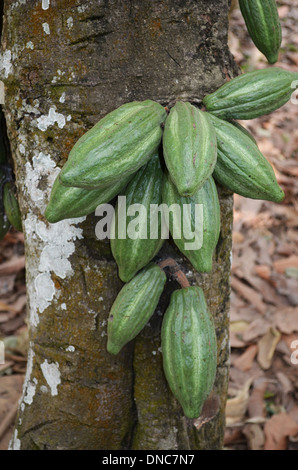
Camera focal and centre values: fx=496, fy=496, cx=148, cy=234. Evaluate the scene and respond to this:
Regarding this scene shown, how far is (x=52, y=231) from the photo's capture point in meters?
1.09

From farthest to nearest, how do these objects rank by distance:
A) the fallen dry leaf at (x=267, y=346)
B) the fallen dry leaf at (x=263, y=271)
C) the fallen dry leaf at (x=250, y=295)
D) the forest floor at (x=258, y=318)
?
the fallen dry leaf at (x=263, y=271), the fallen dry leaf at (x=250, y=295), the fallen dry leaf at (x=267, y=346), the forest floor at (x=258, y=318)

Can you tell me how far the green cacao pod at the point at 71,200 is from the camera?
865 millimetres

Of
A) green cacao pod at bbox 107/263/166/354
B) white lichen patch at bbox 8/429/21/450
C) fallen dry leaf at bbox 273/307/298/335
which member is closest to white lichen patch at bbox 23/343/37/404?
white lichen patch at bbox 8/429/21/450

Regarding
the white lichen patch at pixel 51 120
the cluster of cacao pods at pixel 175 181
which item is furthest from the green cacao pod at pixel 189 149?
the white lichen patch at pixel 51 120

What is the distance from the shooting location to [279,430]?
175 centimetres

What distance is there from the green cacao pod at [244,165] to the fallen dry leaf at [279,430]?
114 cm

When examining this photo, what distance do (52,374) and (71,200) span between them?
1.66 feet

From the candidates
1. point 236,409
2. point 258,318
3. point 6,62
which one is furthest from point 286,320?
point 6,62

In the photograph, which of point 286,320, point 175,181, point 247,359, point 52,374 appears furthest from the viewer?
point 286,320

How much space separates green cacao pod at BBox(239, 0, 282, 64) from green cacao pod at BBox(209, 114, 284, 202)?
11.3 inches

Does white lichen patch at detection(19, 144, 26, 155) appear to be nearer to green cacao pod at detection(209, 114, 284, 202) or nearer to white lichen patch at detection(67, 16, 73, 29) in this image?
white lichen patch at detection(67, 16, 73, 29)

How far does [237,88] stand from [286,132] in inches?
110

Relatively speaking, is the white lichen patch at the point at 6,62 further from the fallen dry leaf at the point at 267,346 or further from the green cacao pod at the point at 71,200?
the fallen dry leaf at the point at 267,346

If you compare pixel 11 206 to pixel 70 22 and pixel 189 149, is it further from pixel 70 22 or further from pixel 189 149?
pixel 189 149
